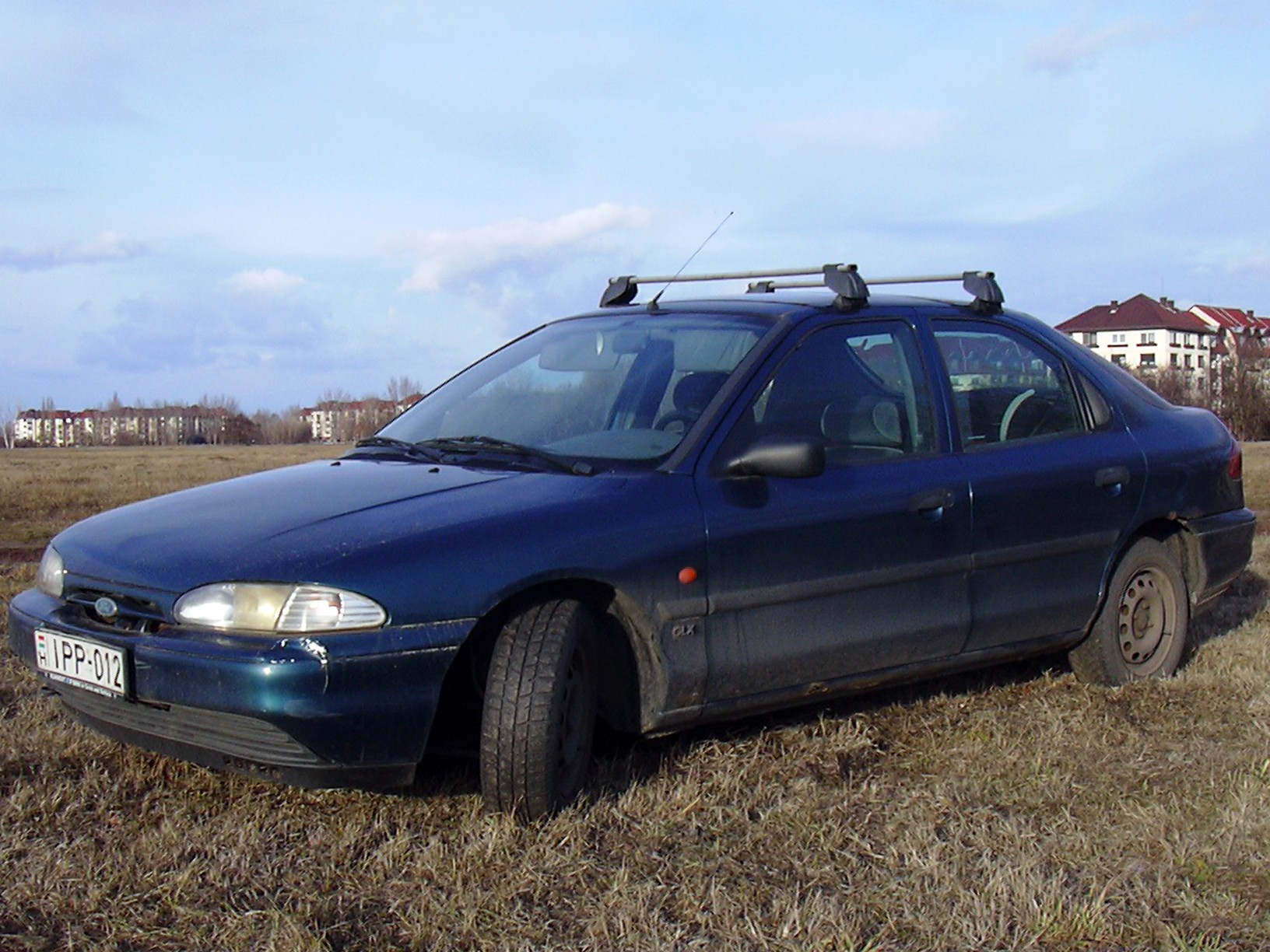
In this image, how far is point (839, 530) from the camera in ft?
13.4

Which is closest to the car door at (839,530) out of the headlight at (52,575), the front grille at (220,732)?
the front grille at (220,732)

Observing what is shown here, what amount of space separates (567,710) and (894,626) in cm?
120

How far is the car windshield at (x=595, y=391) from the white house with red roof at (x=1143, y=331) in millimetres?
95151

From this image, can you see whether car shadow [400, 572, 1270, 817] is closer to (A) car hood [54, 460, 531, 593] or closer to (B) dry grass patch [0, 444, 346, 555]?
(A) car hood [54, 460, 531, 593]

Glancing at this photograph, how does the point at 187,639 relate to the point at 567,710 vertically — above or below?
above

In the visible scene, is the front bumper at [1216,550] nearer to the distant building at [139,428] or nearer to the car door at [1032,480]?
the car door at [1032,480]

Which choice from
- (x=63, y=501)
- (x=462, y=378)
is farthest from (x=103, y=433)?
(x=462, y=378)

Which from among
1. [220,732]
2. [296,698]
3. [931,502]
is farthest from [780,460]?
[220,732]

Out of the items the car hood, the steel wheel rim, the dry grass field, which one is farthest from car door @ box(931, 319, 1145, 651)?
the car hood

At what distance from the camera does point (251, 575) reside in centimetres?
328

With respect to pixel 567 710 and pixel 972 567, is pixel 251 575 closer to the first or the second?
pixel 567 710

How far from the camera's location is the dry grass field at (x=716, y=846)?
2889 mm

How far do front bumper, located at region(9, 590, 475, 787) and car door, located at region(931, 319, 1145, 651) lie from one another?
201 centimetres

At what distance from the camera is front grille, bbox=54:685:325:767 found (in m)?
3.25
